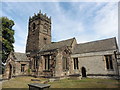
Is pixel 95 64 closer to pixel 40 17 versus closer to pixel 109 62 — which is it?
pixel 109 62

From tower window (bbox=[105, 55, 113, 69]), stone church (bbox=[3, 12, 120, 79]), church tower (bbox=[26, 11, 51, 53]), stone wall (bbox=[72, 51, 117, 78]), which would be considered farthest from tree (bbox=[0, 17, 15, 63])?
tower window (bbox=[105, 55, 113, 69])

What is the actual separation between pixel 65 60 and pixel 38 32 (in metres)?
12.7

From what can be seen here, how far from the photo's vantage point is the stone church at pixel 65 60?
2159 cm

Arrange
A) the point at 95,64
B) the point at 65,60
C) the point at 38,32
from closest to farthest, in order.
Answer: the point at 95,64 < the point at 65,60 < the point at 38,32

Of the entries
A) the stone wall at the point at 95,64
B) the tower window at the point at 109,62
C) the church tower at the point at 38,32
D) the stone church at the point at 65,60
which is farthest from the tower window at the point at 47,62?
the tower window at the point at 109,62

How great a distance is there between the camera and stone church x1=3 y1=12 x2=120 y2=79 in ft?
70.8

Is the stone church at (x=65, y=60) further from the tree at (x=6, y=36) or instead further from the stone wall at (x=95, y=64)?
the tree at (x=6, y=36)

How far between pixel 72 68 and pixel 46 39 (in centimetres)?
1315

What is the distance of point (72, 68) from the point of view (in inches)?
1025

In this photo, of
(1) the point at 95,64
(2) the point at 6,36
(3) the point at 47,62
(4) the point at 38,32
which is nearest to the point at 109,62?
(1) the point at 95,64

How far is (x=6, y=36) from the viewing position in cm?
3195

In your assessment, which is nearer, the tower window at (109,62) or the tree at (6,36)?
the tower window at (109,62)

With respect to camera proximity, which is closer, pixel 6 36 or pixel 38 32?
pixel 38 32

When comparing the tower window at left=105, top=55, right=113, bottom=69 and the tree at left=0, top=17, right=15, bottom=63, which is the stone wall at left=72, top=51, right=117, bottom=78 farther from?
the tree at left=0, top=17, right=15, bottom=63
